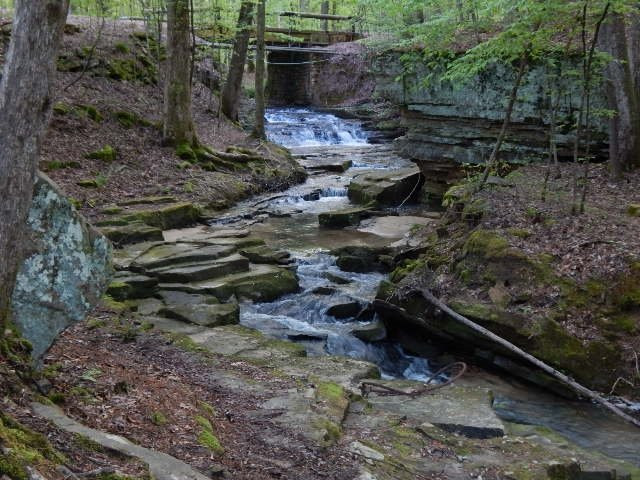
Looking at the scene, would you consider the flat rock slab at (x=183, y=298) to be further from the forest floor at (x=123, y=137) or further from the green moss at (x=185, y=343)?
the forest floor at (x=123, y=137)

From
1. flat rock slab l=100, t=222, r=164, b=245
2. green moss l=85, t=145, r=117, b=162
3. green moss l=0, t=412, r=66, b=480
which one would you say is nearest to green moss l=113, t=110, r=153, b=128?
green moss l=85, t=145, r=117, b=162

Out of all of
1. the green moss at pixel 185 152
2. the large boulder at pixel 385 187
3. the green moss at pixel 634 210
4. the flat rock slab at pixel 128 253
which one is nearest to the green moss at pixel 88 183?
the flat rock slab at pixel 128 253

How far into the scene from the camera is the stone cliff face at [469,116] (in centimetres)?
1409

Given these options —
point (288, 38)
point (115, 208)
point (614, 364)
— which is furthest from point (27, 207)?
point (288, 38)

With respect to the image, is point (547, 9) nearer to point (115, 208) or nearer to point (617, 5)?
point (617, 5)

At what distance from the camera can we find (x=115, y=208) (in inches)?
496

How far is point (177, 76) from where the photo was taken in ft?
52.5

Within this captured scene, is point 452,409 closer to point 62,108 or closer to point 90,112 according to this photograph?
point 62,108

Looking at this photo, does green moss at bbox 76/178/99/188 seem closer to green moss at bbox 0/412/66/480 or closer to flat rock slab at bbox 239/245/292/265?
flat rock slab at bbox 239/245/292/265

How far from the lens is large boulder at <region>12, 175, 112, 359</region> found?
14.9 ft

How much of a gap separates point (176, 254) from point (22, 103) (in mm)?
6864

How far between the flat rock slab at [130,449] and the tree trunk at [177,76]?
13.0 meters

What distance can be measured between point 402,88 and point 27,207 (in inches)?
536

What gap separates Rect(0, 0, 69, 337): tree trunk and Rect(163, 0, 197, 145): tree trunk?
1232 cm
